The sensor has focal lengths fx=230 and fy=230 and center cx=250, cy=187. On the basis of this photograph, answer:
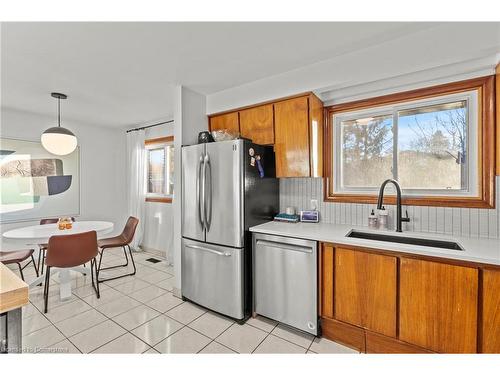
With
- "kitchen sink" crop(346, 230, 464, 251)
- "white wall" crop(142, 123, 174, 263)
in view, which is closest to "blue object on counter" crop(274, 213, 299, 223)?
"kitchen sink" crop(346, 230, 464, 251)

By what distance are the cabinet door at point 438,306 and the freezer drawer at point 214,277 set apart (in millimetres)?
1302

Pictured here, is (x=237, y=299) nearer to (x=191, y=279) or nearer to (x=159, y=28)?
(x=191, y=279)

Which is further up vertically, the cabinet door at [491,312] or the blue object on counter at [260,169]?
the blue object on counter at [260,169]

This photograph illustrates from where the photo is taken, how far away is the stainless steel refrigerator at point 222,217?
2.15 meters

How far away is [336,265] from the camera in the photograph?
72.8 inches

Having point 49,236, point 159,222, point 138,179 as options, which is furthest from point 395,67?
point 138,179

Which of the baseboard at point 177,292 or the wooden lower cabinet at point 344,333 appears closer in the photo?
the wooden lower cabinet at point 344,333

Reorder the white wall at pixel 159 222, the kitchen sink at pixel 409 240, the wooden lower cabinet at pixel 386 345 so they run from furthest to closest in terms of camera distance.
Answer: the white wall at pixel 159 222 < the kitchen sink at pixel 409 240 < the wooden lower cabinet at pixel 386 345

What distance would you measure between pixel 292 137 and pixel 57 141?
2.75 m

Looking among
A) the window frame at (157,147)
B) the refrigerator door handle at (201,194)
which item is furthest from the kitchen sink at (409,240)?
the window frame at (157,147)

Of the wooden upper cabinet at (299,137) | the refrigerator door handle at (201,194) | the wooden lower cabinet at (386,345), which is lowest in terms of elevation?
the wooden lower cabinet at (386,345)

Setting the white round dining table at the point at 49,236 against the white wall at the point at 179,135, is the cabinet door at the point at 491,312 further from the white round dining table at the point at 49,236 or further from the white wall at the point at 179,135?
the white round dining table at the point at 49,236

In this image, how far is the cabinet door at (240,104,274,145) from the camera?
8.15ft

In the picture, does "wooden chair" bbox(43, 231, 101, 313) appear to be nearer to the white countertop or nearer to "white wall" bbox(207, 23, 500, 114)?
the white countertop
